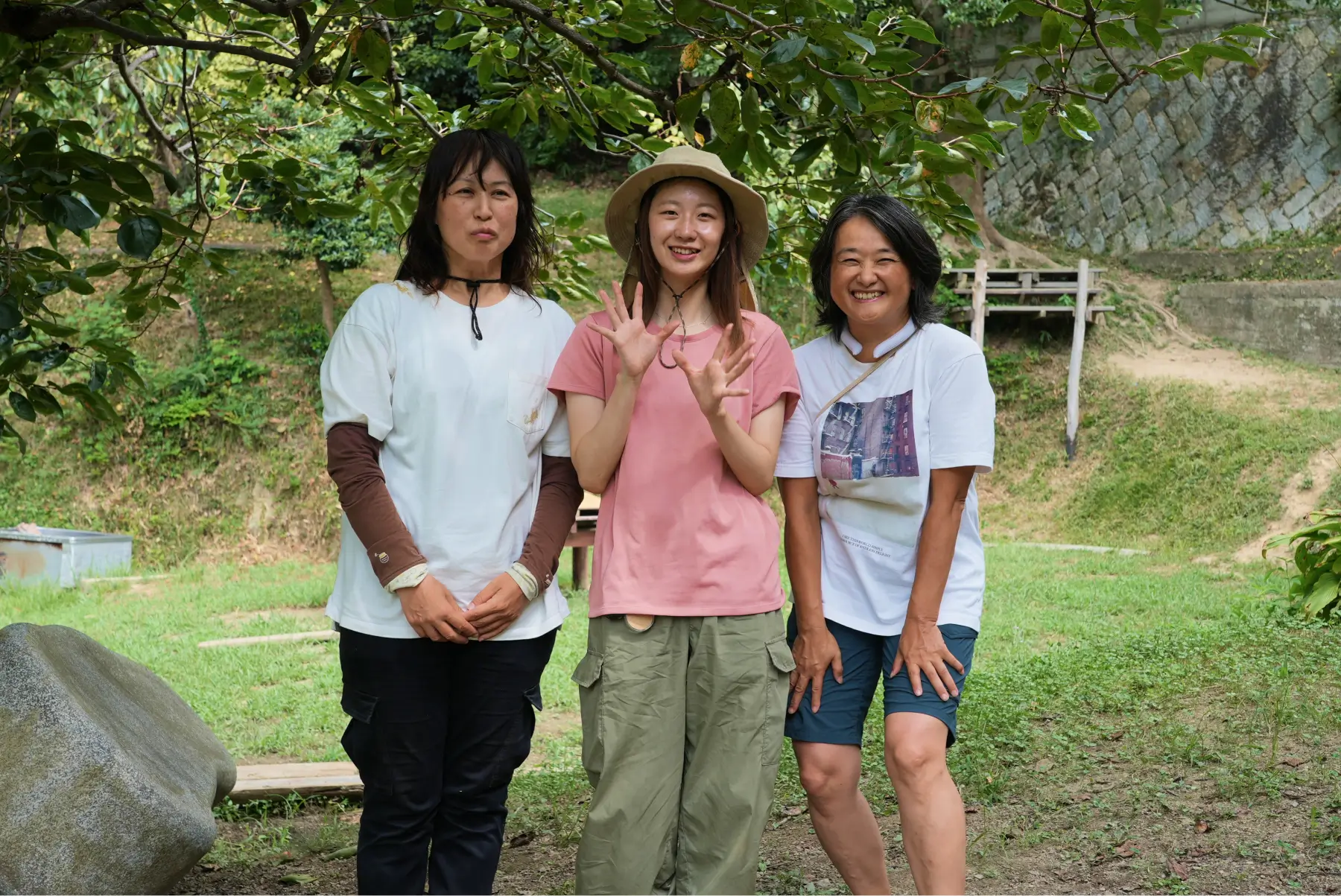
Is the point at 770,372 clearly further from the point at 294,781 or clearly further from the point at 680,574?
the point at 294,781

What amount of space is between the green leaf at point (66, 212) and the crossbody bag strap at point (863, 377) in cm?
166

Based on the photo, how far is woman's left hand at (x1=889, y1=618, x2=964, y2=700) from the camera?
101 inches

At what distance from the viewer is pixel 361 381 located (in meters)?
2.52

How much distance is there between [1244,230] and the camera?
54.8ft

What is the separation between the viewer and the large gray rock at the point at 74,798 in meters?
2.67

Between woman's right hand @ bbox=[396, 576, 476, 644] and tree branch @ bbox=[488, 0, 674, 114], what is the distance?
5.01ft

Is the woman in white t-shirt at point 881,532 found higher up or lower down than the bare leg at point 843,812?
higher up

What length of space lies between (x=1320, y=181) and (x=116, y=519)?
1572 cm

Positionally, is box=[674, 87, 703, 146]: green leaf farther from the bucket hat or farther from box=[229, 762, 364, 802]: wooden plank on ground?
box=[229, 762, 364, 802]: wooden plank on ground

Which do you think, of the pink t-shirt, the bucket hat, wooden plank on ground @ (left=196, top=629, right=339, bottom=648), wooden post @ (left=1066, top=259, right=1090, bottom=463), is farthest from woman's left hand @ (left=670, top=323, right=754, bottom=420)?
wooden post @ (left=1066, top=259, right=1090, bottom=463)

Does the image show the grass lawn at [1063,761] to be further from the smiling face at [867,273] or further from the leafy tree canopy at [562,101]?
the leafy tree canopy at [562,101]

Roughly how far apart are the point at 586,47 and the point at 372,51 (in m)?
0.56

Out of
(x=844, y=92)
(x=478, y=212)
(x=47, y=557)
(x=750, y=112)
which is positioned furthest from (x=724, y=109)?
(x=47, y=557)

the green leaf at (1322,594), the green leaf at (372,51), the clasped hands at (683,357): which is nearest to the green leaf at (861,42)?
the clasped hands at (683,357)
